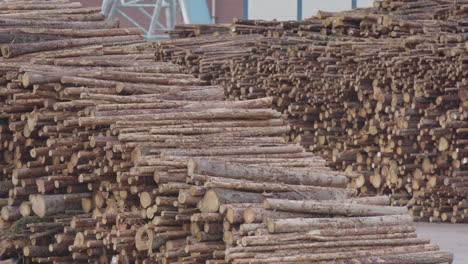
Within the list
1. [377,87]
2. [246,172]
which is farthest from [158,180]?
[377,87]

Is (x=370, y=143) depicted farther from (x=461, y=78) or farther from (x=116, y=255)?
(x=116, y=255)

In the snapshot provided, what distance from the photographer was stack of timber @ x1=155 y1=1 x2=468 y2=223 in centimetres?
1253

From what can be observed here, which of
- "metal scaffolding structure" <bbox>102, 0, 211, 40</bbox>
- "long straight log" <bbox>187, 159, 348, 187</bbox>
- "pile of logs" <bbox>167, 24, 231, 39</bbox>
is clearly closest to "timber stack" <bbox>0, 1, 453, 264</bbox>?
"long straight log" <bbox>187, 159, 348, 187</bbox>

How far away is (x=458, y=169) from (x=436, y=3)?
4.39 metres

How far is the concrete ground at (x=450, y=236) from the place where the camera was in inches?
407

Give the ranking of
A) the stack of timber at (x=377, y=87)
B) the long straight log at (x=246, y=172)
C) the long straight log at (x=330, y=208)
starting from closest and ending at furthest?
the long straight log at (x=330, y=208), the long straight log at (x=246, y=172), the stack of timber at (x=377, y=87)

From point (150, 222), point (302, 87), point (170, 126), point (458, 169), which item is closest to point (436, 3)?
point (302, 87)

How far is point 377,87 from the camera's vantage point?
13344 millimetres

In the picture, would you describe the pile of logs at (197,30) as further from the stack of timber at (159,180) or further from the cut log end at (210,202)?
the cut log end at (210,202)

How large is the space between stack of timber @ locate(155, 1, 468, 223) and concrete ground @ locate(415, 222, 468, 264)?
27 cm

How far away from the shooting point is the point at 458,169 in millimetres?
12555

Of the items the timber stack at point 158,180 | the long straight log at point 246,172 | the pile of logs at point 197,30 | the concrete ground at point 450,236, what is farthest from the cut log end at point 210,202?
the pile of logs at point 197,30

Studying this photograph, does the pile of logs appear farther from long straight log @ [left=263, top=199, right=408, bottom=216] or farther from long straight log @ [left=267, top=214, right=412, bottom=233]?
long straight log @ [left=267, top=214, right=412, bottom=233]

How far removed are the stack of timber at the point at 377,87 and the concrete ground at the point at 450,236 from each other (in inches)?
10.7
